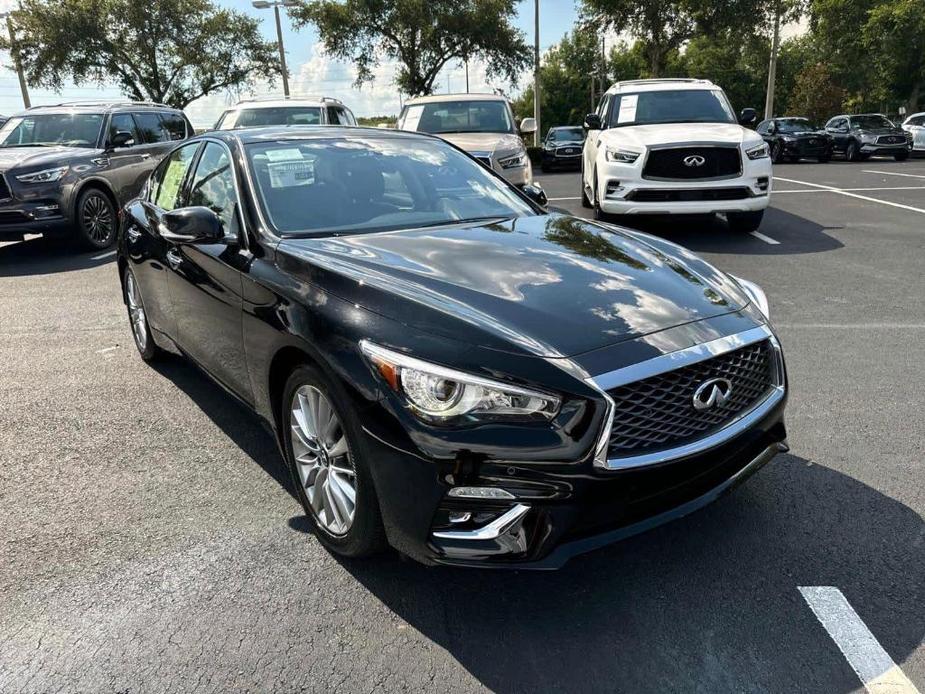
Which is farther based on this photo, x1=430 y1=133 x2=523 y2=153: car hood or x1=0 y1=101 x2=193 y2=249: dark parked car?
x1=430 y1=133 x2=523 y2=153: car hood

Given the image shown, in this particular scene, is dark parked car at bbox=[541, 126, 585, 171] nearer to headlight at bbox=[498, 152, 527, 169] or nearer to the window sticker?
the window sticker

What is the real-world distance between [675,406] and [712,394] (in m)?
0.18

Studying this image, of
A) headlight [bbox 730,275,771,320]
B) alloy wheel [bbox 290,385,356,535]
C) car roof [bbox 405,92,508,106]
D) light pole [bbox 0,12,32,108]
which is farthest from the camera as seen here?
light pole [bbox 0,12,32,108]

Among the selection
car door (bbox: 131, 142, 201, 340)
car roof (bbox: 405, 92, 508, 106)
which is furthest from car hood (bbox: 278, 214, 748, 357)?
car roof (bbox: 405, 92, 508, 106)

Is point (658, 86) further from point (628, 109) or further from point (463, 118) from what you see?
point (463, 118)

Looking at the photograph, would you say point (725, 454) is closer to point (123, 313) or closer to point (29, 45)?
point (123, 313)

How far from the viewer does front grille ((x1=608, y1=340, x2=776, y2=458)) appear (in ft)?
7.65

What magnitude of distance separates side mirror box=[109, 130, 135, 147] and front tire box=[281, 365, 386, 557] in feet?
29.0

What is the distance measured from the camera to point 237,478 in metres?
3.60

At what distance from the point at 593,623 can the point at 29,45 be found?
3766 cm

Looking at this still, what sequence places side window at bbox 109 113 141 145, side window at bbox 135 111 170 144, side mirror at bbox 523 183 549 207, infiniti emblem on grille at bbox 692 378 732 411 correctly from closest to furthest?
infiniti emblem on grille at bbox 692 378 732 411, side mirror at bbox 523 183 549 207, side window at bbox 109 113 141 145, side window at bbox 135 111 170 144

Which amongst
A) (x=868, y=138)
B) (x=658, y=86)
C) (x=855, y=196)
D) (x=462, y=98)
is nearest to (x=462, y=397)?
(x=658, y=86)

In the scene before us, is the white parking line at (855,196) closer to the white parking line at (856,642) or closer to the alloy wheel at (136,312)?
the white parking line at (856,642)

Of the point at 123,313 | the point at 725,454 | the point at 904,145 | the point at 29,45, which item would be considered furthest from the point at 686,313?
the point at 29,45
